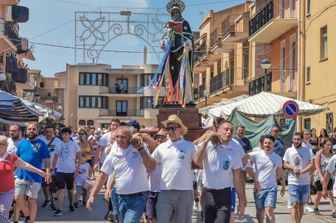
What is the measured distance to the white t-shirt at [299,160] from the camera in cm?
1123

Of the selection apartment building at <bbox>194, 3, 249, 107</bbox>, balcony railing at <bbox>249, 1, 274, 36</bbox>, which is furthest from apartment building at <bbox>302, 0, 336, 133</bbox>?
apartment building at <bbox>194, 3, 249, 107</bbox>

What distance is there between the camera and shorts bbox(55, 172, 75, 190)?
45.6ft

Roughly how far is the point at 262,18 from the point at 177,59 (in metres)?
17.0

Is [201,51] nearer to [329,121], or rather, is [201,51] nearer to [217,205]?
[329,121]

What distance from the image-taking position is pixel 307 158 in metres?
11.7

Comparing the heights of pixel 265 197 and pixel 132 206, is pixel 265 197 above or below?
below

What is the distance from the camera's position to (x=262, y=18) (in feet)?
108

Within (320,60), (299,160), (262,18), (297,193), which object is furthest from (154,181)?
(262,18)

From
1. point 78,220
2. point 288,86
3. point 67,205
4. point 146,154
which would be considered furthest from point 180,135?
point 288,86

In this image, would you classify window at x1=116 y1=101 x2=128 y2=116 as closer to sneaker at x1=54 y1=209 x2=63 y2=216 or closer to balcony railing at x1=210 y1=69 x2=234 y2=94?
balcony railing at x1=210 y1=69 x2=234 y2=94

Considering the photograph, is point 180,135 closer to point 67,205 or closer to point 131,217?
point 131,217

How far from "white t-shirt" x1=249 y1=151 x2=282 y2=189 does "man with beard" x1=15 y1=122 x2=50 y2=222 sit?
338 cm

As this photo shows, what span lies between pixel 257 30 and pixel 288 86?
12.9 feet

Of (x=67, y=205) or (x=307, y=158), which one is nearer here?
(x=307, y=158)
